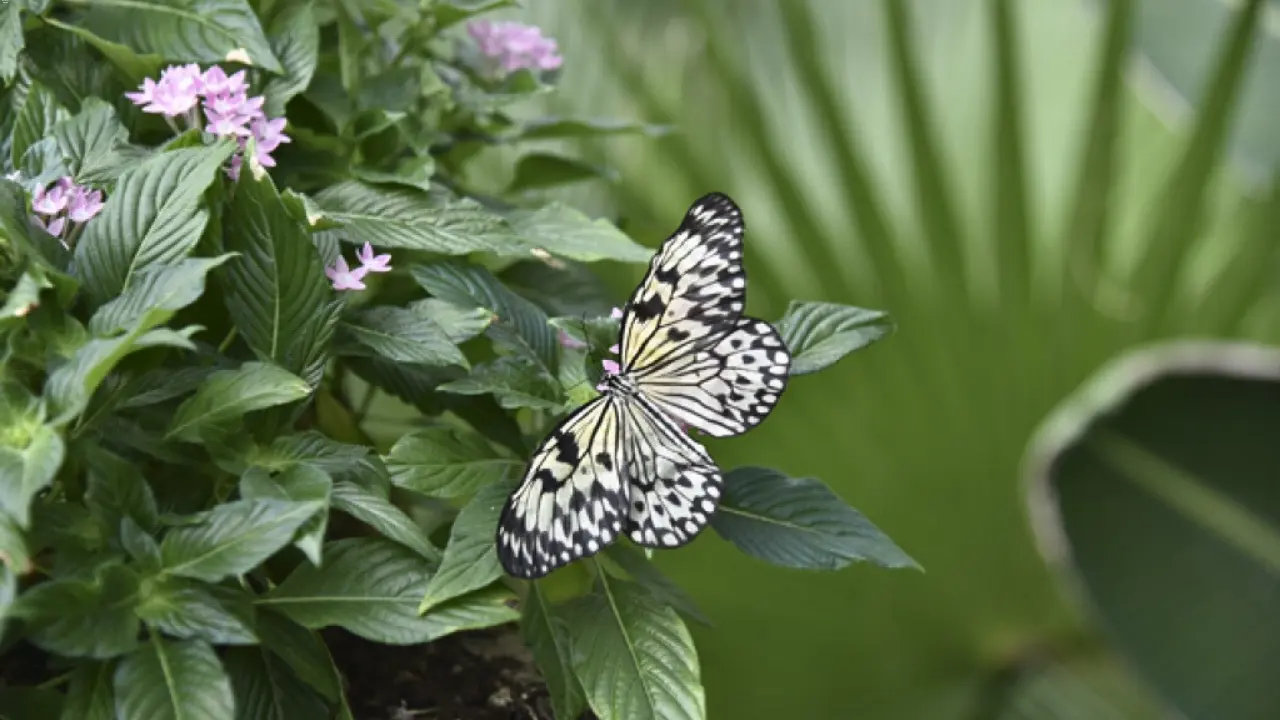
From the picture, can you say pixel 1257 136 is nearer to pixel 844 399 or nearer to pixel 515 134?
pixel 844 399

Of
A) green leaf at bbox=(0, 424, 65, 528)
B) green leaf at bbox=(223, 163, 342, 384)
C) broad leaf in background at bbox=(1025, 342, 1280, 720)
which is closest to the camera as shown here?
green leaf at bbox=(0, 424, 65, 528)

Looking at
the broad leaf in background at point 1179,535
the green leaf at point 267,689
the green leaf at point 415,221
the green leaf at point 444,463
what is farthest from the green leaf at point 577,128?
the broad leaf in background at point 1179,535

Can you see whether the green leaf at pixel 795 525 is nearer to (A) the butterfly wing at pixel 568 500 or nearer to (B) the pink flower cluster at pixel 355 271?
(A) the butterfly wing at pixel 568 500

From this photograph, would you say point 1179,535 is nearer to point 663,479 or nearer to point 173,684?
point 663,479

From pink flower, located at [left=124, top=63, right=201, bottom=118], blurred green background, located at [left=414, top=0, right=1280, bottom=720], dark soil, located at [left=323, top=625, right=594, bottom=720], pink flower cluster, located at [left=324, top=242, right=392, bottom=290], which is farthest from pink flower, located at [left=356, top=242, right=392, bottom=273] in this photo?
blurred green background, located at [left=414, top=0, right=1280, bottom=720]

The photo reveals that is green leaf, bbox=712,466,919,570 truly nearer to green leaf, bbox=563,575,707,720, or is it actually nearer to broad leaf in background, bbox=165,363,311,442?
green leaf, bbox=563,575,707,720

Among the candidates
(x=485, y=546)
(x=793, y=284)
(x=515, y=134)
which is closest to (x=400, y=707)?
(x=485, y=546)
